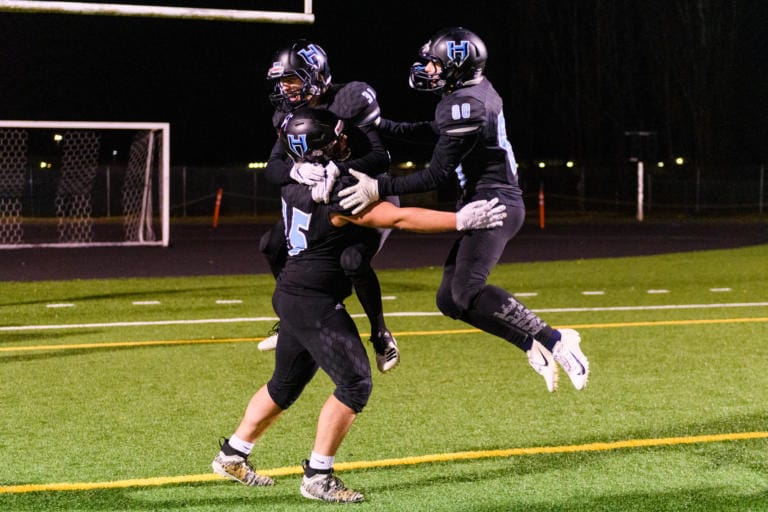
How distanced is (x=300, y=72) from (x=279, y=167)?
0.67 m

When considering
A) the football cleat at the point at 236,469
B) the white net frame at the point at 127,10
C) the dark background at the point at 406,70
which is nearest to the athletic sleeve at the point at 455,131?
the football cleat at the point at 236,469

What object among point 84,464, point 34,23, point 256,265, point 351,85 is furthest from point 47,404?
point 34,23

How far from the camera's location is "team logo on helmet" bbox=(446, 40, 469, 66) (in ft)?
21.9

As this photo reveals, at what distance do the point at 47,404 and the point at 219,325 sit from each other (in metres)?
4.48

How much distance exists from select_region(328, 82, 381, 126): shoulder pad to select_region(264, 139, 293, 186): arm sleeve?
1.34 ft

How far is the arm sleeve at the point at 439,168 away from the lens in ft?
19.3

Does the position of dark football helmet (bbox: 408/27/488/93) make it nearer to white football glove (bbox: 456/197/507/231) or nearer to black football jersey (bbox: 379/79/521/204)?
black football jersey (bbox: 379/79/521/204)

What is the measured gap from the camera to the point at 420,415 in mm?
7988

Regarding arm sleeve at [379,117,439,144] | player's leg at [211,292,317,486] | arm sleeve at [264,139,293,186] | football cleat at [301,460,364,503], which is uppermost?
arm sleeve at [379,117,439,144]

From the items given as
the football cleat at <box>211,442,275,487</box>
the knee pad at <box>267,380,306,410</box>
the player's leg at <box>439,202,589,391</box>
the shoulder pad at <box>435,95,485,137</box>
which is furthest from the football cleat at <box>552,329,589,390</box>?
the football cleat at <box>211,442,275,487</box>

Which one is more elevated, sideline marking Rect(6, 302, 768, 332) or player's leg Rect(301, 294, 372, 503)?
player's leg Rect(301, 294, 372, 503)

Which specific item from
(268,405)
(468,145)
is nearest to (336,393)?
(268,405)

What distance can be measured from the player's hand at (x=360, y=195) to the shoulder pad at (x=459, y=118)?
103cm

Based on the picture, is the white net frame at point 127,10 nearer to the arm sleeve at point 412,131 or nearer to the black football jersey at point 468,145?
the arm sleeve at point 412,131
